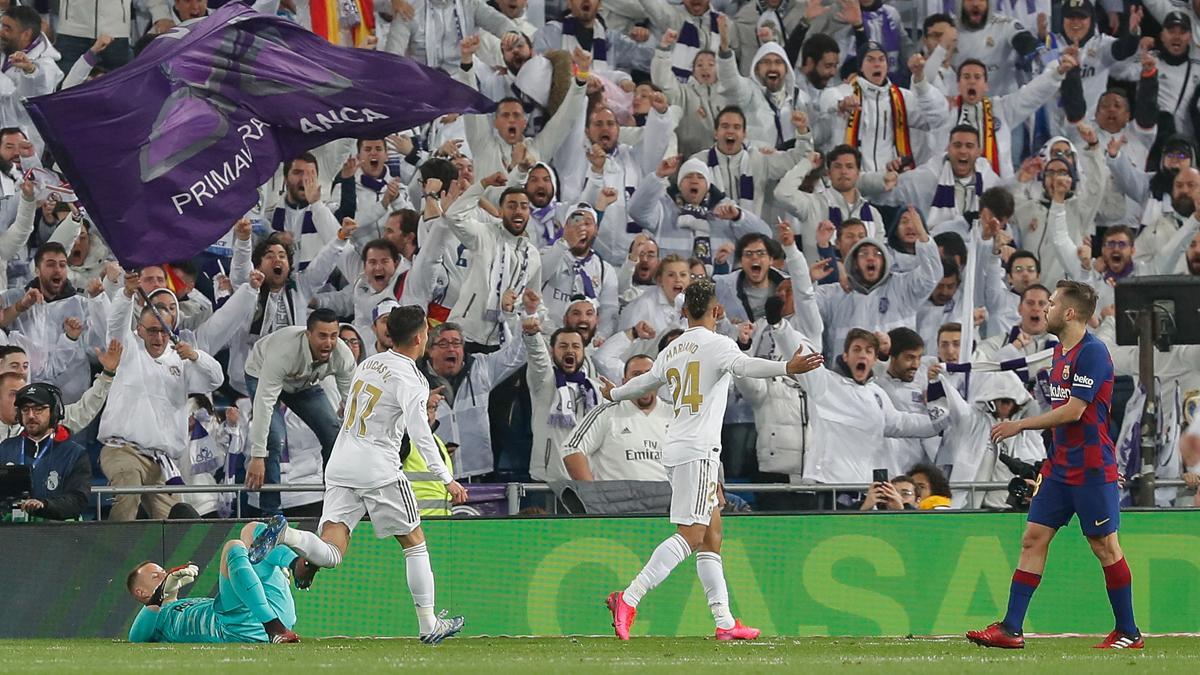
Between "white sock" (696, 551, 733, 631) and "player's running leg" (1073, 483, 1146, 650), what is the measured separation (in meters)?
2.11

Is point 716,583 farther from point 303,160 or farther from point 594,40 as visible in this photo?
point 594,40

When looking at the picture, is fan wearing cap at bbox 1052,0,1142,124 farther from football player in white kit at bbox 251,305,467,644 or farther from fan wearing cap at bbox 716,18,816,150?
football player in white kit at bbox 251,305,467,644

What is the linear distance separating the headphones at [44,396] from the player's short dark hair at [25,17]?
4.09 metres

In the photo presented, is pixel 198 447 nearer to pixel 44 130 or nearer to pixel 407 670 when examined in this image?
pixel 44 130

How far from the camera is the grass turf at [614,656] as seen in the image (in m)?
7.53

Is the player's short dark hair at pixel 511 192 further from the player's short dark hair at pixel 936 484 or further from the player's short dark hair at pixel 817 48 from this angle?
the player's short dark hair at pixel 936 484

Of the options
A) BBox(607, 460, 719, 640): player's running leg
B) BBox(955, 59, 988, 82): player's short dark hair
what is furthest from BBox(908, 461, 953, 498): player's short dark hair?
BBox(955, 59, 988, 82): player's short dark hair

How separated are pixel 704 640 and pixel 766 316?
4.65 meters

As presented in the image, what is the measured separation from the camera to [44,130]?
1176 centimetres

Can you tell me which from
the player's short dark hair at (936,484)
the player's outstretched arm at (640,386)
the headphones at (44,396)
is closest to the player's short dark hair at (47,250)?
the headphones at (44,396)

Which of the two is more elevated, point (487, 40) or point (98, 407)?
point (487, 40)

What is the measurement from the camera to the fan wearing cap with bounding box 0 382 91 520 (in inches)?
451

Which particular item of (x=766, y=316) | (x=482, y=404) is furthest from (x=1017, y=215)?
(x=482, y=404)

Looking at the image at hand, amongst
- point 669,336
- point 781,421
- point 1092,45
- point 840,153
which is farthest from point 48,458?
point 1092,45
